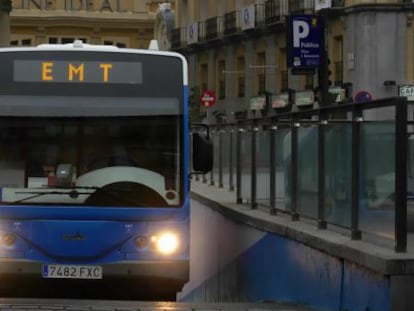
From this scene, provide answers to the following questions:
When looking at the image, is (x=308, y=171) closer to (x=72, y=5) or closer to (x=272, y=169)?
(x=272, y=169)

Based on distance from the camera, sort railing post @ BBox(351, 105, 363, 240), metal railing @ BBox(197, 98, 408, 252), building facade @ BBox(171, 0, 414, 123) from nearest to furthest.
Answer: metal railing @ BBox(197, 98, 408, 252)
railing post @ BBox(351, 105, 363, 240)
building facade @ BBox(171, 0, 414, 123)

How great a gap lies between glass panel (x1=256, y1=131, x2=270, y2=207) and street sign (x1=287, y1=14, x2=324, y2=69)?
1062cm

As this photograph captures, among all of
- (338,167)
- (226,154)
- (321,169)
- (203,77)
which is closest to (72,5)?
(203,77)

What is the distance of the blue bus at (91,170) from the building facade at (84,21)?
64055 mm

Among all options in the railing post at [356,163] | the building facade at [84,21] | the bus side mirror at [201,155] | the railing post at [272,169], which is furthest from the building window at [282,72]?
the railing post at [356,163]

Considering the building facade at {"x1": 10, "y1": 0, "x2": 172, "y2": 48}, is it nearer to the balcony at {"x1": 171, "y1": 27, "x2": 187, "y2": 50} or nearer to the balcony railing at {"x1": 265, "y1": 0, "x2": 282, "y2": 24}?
the balcony at {"x1": 171, "y1": 27, "x2": 187, "y2": 50}

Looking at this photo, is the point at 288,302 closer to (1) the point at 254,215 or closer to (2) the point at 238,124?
(1) the point at 254,215

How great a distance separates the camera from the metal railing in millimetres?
7102

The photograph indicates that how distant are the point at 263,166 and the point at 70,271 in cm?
402

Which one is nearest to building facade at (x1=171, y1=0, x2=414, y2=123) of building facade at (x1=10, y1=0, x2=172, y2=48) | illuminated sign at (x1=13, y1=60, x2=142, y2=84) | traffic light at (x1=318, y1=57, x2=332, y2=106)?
traffic light at (x1=318, y1=57, x2=332, y2=106)

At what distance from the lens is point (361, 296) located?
722 centimetres

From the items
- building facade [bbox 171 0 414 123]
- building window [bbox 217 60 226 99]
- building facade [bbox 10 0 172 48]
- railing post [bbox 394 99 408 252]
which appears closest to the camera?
railing post [bbox 394 99 408 252]

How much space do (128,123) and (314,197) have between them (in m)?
2.14

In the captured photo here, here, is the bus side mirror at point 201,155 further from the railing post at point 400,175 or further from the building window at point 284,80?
the building window at point 284,80
